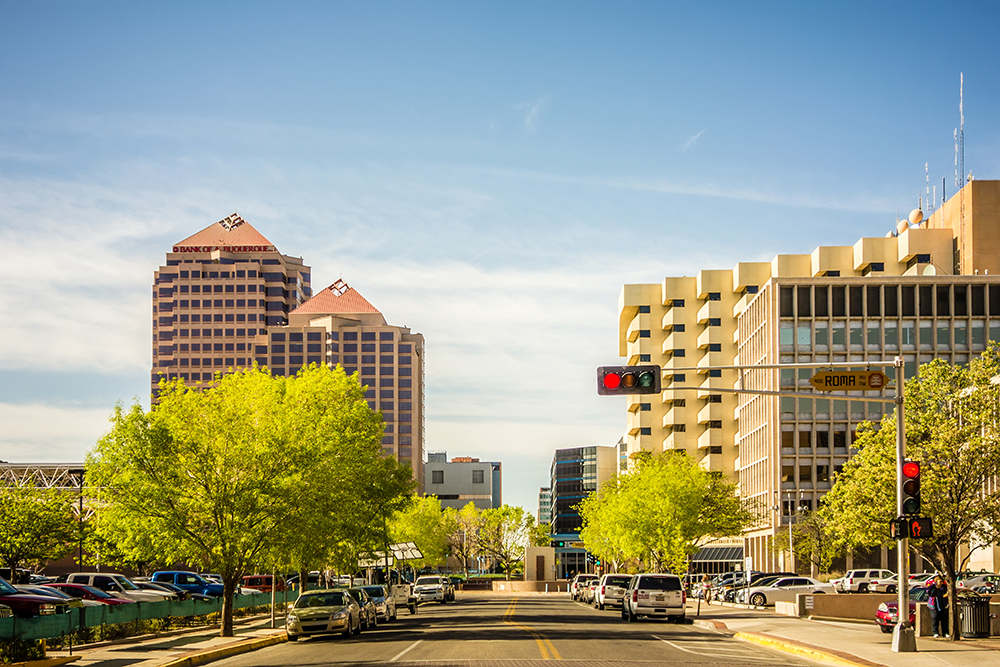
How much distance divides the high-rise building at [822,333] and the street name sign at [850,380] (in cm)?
5496

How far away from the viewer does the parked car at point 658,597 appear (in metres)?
41.8

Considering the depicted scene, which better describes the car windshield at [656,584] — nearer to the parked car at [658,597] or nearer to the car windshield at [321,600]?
the parked car at [658,597]

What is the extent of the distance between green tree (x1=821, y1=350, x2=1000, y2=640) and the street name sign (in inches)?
271

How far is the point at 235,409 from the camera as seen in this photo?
37.5 m

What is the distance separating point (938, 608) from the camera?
30.5 meters

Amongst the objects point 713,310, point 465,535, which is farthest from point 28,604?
point 465,535

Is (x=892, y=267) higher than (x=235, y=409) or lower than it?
higher


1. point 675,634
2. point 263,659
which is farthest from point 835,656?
point 263,659

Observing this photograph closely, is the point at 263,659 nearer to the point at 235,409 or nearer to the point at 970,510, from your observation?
the point at 235,409

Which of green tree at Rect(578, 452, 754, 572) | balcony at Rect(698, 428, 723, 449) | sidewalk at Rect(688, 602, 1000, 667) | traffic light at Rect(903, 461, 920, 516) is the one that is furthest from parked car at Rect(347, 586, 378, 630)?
balcony at Rect(698, 428, 723, 449)

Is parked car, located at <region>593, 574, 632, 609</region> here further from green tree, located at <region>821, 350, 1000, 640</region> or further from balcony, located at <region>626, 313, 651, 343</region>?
balcony, located at <region>626, 313, 651, 343</region>

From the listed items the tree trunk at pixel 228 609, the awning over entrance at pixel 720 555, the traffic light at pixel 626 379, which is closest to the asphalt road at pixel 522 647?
the tree trunk at pixel 228 609

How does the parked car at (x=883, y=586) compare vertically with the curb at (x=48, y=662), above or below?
below

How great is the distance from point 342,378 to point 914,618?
28670 millimetres
